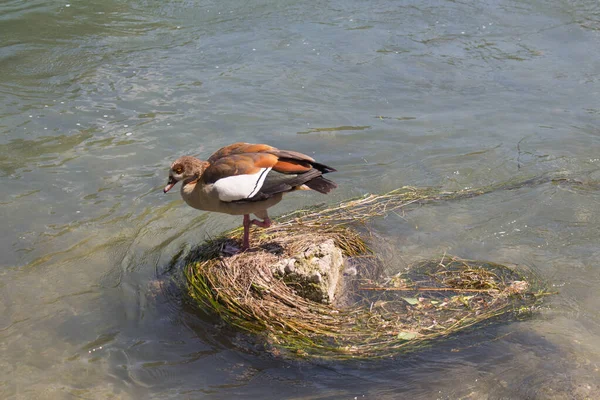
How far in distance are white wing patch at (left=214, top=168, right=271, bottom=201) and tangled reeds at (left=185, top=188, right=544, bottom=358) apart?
0.52 metres

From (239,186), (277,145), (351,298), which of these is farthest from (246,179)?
(277,145)

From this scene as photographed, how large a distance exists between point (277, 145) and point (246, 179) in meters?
3.33

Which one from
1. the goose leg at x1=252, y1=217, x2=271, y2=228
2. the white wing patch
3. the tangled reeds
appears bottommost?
the tangled reeds

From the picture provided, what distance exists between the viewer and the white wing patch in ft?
18.0

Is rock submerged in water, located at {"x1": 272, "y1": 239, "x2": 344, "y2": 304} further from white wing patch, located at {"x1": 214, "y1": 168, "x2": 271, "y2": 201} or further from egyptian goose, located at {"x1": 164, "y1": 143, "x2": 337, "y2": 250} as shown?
white wing patch, located at {"x1": 214, "y1": 168, "x2": 271, "y2": 201}

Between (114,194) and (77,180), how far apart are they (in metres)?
0.56

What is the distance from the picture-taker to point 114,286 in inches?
242

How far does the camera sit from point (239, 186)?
5.48 m

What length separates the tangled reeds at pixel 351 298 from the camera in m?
5.01

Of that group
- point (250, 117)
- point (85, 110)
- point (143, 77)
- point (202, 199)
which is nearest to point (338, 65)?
point (250, 117)

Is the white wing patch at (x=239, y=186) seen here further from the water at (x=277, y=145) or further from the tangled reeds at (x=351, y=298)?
the water at (x=277, y=145)

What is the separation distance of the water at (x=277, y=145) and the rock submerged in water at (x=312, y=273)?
0.61 meters

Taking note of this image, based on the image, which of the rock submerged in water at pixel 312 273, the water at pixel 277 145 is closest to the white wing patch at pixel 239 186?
the rock submerged in water at pixel 312 273

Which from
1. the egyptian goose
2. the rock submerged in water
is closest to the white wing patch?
the egyptian goose
